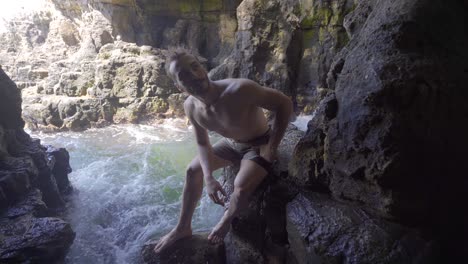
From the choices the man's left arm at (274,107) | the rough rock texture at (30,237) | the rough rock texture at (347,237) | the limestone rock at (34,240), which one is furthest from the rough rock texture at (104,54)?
the rough rock texture at (347,237)

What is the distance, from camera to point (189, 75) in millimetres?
1741

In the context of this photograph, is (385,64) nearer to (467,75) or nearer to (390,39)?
(390,39)

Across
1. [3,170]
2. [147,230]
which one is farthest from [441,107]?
[3,170]

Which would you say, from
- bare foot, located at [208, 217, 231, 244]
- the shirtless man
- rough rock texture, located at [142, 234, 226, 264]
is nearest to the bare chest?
the shirtless man

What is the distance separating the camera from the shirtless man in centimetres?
180

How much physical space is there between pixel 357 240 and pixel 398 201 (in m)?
0.23

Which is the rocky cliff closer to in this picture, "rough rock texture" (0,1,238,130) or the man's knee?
the man's knee

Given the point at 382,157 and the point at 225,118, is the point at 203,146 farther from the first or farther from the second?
the point at 382,157

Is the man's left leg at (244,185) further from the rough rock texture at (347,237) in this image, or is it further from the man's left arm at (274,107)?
the rough rock texture at (347,237)

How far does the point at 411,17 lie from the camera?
1.31 m

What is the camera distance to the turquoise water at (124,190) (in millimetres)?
2998

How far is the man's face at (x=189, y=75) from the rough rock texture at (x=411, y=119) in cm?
77

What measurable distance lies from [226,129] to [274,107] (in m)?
0.33

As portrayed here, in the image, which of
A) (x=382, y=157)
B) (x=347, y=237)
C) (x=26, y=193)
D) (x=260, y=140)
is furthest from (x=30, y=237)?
(x=382, y=157)
